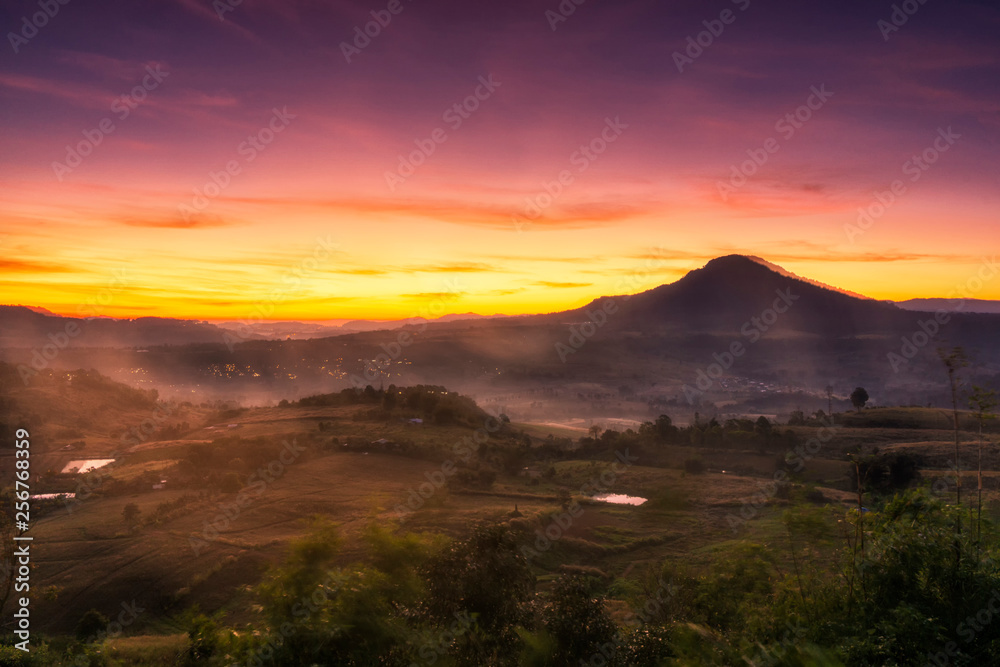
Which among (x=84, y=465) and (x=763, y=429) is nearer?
(x=84, y=465)

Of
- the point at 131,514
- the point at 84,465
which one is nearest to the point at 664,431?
the point at 131,514

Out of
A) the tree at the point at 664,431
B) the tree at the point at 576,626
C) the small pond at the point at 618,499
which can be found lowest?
the small pond at the point at 618,499

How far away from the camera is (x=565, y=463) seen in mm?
88062

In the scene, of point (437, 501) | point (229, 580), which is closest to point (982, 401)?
point (229, 580)

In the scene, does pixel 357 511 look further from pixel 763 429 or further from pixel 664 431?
pixel 763 429

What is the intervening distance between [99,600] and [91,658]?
27094mm

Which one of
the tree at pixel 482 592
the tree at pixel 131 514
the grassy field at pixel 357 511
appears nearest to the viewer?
the tree at pixel 482 592

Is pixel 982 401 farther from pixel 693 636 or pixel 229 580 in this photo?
pixel 229 580

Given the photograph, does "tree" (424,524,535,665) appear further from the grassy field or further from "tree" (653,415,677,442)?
"tree" (653,415,677,442)

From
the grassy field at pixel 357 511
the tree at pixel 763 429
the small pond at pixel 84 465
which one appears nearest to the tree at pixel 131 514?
the grassy field at pixel 357 511

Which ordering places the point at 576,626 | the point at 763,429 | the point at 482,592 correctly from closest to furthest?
the point at 576,626
the point at 482,592
the point at 763,429

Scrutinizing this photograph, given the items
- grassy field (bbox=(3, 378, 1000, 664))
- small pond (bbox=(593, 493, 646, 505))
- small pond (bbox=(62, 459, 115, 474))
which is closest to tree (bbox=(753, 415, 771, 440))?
grassy field (bbox=(3, 378, 1000, 664))

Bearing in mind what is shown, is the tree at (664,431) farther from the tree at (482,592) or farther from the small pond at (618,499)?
the tree at (482,592)

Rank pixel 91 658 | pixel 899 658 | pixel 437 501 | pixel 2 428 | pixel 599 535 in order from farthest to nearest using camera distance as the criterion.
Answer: pixel 2 428 < pixel 437 501 < pixel 599 535 < pixel 91 658 < pixel 899 658
